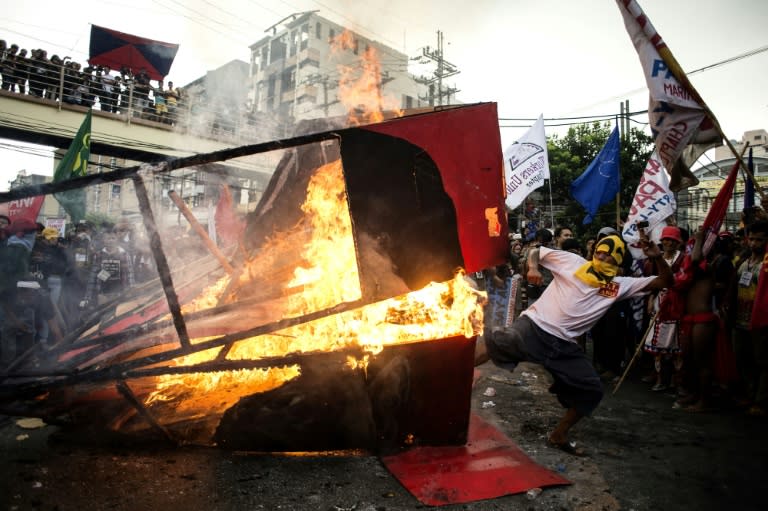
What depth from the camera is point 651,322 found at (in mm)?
4648

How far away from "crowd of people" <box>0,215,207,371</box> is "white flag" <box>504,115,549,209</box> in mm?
6118

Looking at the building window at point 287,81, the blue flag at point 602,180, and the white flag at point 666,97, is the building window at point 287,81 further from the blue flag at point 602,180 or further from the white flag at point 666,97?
the white flag at point 666,97

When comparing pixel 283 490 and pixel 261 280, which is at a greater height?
pixel 261 280

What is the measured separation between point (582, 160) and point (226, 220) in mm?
18605

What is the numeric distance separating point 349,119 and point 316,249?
1.30 meters

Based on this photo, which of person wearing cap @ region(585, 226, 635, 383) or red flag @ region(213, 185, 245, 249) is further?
red flag @ region(213, 185, 245, 249)

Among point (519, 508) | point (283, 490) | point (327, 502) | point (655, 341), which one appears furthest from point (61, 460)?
point (655, 341)

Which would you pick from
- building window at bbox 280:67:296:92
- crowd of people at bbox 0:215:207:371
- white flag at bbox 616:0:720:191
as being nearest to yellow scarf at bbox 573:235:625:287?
white flag at bbox 616:0:720:191

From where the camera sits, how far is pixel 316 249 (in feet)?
12.8

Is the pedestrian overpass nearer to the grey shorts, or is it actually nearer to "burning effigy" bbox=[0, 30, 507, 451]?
"burning effigy" bbox=[0, 30, 507, 451]

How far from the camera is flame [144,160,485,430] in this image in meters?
3.19

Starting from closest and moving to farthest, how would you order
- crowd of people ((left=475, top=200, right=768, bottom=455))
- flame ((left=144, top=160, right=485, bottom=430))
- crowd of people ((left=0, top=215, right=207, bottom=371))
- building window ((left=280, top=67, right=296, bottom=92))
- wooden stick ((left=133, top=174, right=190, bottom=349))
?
wooden stick ((left=133, top=174, right=190, bottom=349))
flame ((left=144, top=160, right=485, bottom=430))
crowd of people ((left=475, top=200, right=768, bottom=455))
crowd of people ((left=0, top=215, right=207, bottom=371))
building window ((left=280, top=67, right=296, bottom=92))

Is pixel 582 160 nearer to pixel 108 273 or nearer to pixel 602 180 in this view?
pixel 602 180

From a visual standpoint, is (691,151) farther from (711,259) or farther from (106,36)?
(106,36)
